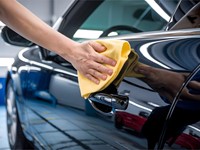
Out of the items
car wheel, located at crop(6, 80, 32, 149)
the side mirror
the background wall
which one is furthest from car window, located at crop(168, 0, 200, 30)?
the background wall

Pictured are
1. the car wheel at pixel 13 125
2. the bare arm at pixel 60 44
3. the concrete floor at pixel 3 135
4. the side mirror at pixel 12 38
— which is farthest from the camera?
the concrete floor at pixel 3 135

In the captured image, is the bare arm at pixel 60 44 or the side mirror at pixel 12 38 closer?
the bare arm at pixel 60 44

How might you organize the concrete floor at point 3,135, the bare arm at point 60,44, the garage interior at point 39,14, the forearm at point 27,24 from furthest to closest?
1. the garage interior at point 39,14
2. the concrete floor at point 3,135
3. the forearm at point 27,24
4. the bare arm at point 60,44

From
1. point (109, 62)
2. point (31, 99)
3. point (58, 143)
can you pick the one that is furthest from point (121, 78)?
point (31, 99)

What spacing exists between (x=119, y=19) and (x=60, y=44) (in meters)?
1.10

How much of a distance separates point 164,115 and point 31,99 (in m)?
1.30

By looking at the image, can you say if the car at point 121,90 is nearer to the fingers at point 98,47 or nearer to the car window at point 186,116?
the car window at point 186,116

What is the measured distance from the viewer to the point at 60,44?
1.16 meters

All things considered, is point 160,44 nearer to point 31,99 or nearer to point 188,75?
point 188,75

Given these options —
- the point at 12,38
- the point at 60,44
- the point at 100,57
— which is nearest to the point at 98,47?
the point at 100,57

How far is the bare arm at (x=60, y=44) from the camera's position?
1050mm

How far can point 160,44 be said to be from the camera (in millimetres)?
1175

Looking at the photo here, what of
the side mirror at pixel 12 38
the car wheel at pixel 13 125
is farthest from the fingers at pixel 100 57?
the car wheel at pixel 13 125

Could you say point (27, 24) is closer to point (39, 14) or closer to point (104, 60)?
point (104, 60)
